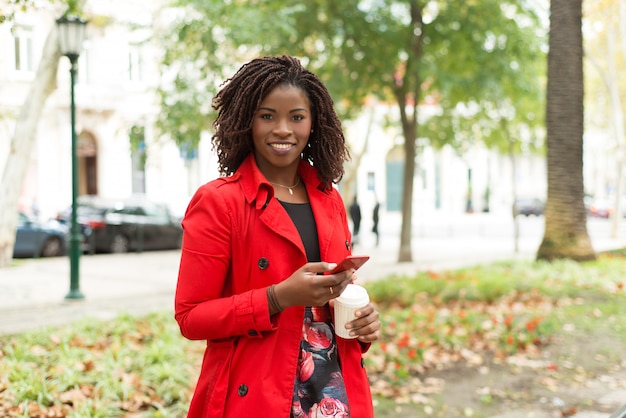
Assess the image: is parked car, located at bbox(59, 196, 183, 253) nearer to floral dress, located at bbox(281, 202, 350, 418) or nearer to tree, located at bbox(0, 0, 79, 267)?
tree, located at bbox(0, 0, 79, 267)

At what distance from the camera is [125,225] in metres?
21.4

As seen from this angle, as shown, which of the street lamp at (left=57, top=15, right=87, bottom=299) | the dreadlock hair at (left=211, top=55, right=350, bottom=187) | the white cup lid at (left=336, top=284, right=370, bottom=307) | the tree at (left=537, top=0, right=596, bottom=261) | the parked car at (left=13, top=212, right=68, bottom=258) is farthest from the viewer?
the parked car at (left=13, top=212, right=68, bottom=258)

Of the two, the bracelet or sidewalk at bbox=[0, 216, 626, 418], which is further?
sidewalk at bbox=[0, 216, 626, 418]

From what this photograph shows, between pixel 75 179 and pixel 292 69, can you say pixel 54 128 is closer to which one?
pixel 75 179

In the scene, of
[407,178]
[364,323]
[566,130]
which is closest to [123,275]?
[407,178]

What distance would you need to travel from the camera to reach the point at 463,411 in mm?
5473

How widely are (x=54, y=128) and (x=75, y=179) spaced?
70.9 feet

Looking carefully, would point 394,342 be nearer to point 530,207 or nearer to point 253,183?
point 253,183

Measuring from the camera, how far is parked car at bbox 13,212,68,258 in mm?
19516

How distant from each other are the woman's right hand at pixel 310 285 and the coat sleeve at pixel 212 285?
68mm

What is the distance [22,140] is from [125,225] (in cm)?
597

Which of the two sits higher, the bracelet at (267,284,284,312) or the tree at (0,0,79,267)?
the tree at (0,0,79,267)

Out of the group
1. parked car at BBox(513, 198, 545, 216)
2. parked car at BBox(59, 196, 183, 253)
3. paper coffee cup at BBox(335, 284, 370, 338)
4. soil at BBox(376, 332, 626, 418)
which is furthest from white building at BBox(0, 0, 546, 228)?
paper coffee cup at BBox(335, 284, 370, 338)

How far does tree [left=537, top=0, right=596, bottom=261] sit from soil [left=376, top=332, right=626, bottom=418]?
14.6 ft
